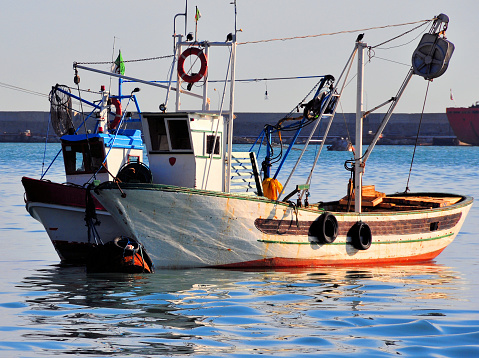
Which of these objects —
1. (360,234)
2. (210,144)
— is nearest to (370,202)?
(360,234)

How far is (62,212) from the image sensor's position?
63.3 feet

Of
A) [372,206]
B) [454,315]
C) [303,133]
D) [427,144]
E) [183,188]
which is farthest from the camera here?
[427,144]

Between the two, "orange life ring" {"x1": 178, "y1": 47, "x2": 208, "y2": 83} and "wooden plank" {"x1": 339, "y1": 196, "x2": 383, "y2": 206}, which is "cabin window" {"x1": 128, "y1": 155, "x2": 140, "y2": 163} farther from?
"wooden plank" {"x1": 339, "y1": 196, "x2": 383, "y2": 206}

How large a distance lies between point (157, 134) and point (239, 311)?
6166 millimetres

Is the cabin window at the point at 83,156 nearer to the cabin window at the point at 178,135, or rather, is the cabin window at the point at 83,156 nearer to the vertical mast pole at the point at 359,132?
the cabin window at the point at 178,135

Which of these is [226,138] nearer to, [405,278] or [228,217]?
[228,217]

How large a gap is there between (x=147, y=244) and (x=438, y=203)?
9.15 meters

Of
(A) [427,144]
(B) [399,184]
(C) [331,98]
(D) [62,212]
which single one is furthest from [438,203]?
(A) [427,144]

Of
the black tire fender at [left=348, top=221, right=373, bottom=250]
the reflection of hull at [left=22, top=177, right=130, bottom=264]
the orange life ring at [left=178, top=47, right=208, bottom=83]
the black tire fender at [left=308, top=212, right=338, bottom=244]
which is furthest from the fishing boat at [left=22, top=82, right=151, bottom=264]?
the black tire fender at [left=348, top=221, right=373, bottom=250]

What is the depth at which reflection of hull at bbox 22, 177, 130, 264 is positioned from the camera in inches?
744

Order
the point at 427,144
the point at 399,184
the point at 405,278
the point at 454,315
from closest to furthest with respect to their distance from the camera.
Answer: the point at 454,315, the point at 405,278, the point at 399,184, the point at 427,144

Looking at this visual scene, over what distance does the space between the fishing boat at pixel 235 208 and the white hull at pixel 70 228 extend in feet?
6.05

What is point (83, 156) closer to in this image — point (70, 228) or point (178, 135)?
Answer: point (70, 228)

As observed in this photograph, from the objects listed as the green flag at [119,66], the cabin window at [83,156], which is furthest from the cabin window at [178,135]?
the green flag at [119,66]
